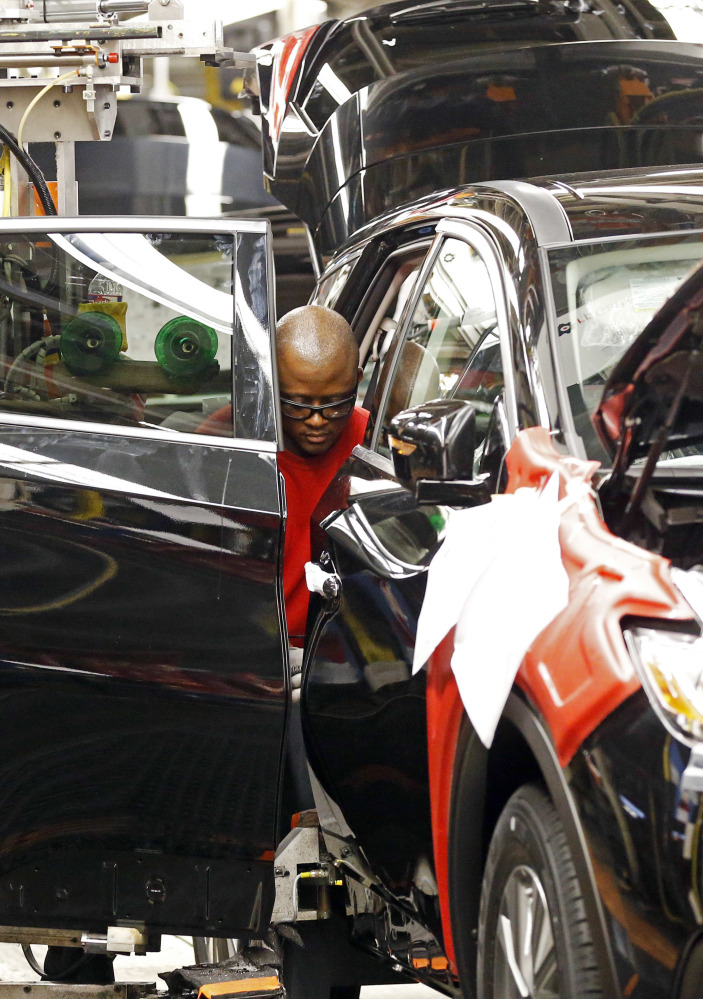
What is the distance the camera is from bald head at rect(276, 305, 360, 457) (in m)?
3.15

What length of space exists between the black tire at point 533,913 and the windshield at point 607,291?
827 millimetres

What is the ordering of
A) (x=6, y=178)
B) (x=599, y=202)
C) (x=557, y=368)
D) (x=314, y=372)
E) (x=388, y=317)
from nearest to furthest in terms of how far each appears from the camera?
1. (x=557, y=368)
2. (x=599, y=202)
3. (x=314, y=372)
4. (x=388, y=317)
5. (x=6, y=178)

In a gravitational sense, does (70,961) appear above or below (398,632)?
below

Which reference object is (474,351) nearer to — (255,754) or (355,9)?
(255,754)

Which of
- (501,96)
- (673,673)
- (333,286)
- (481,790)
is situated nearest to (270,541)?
(481,790)

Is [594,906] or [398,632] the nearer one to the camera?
[594,906]

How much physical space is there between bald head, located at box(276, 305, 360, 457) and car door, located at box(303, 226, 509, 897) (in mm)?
116

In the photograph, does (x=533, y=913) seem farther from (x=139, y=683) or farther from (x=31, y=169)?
(x=31, y=169)

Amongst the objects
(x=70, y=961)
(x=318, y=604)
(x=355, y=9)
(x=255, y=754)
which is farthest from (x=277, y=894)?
(x=355, y=9)

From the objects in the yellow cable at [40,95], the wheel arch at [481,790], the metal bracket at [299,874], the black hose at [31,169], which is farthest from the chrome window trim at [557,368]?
the yellow cable at [40,95]

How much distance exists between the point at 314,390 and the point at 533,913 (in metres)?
1.49

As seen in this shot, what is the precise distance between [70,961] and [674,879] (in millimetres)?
2388

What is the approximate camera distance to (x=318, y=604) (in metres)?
3.05

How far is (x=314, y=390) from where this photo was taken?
10.4 feet
